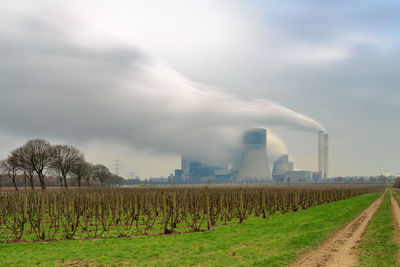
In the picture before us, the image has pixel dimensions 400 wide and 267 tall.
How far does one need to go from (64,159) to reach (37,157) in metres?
12.0

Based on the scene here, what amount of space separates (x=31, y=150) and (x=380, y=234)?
66478 millimetres

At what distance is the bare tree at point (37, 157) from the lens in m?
66.1

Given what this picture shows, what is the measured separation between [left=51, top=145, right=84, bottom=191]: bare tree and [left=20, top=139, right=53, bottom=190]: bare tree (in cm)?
300

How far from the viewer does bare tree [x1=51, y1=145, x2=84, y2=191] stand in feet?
246

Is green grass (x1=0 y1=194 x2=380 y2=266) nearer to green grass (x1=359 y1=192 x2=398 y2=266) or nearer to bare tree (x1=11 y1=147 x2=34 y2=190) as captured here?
green grass (x1=359 y1=192 x2=398 y2=266)

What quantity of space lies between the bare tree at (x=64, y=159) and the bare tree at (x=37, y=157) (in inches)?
118

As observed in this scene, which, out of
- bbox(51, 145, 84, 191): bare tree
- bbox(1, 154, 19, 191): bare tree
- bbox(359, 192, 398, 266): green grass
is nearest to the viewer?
bbox(359, 192, 398, 266): green grass

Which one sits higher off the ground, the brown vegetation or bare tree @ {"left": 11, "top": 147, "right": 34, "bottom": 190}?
bare tree @ {"left": 11, "top": 147, "right": 34, "bottom": 190}

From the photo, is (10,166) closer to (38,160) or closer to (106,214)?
(38,160)

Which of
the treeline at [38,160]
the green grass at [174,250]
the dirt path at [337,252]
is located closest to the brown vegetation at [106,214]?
the green grass at [174,250]

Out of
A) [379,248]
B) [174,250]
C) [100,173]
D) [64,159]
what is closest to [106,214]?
[174,250]

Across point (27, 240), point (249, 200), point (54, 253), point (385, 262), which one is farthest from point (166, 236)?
point (249, 200)

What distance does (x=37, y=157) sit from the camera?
67188 millimetres

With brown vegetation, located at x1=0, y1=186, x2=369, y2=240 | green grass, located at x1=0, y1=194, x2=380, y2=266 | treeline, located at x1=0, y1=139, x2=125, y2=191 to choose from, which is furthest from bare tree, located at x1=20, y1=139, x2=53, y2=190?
green grass, located at x1=0, y1=194, x2=380, y2=266
